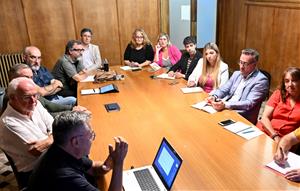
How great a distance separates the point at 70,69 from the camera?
12.3ft

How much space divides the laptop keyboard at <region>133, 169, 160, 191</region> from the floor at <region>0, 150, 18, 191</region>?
5.21 ft

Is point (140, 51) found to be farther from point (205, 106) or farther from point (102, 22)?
point (205, 106)

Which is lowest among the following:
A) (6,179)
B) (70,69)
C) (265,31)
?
(6,179)

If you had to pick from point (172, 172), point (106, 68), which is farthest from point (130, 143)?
point (106, 68)

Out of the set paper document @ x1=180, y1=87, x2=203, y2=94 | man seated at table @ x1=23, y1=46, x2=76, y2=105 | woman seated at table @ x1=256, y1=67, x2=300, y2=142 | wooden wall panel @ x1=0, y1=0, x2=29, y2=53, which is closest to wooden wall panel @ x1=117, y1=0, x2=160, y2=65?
wooden wall panel @ x1=0, y1=0, x2=29, y2=53

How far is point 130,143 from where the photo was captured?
202 cm

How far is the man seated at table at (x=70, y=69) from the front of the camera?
3748mm

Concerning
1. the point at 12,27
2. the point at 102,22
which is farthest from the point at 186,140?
the point at 12,27

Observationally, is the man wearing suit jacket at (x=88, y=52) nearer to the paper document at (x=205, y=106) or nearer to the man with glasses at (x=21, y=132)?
the paper document at (x=205, y=106)

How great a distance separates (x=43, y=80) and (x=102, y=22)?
2447 mm

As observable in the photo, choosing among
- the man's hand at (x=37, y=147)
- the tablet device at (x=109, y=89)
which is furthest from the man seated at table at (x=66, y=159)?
the tablet device at (x=109, y=89)

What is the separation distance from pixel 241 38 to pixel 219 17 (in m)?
0.95

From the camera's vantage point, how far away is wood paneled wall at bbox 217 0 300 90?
4.07 meters

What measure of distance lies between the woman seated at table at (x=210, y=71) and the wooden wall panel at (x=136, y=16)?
2647mm
